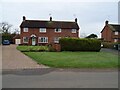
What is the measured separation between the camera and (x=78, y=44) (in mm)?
35906

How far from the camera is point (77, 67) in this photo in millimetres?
17406

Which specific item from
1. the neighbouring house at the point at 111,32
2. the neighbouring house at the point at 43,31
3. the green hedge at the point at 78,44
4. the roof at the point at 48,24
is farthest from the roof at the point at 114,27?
the green hedge at the point at 78,44

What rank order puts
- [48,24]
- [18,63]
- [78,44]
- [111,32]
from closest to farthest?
1. [18,63]
2. [78,44]
3. [48,24]
4. [111,32]

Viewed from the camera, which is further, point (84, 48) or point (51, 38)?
point (51, 38)

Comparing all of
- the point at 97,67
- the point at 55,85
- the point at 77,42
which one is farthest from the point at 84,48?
the point at 55,85

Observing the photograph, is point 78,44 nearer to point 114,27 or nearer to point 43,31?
point 43,31

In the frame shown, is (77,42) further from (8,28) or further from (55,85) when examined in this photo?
(8,28)

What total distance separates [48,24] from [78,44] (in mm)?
27809

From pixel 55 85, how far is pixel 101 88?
6.15 ft

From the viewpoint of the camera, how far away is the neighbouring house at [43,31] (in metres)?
60.8

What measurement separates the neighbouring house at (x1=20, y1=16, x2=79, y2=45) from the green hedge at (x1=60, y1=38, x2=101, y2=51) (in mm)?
25160

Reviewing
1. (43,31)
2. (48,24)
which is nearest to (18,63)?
(43,31)

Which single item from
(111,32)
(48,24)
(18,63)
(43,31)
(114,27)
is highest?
(48,24)

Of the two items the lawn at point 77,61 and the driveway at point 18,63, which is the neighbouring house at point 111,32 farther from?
the driveway at point 18,63
